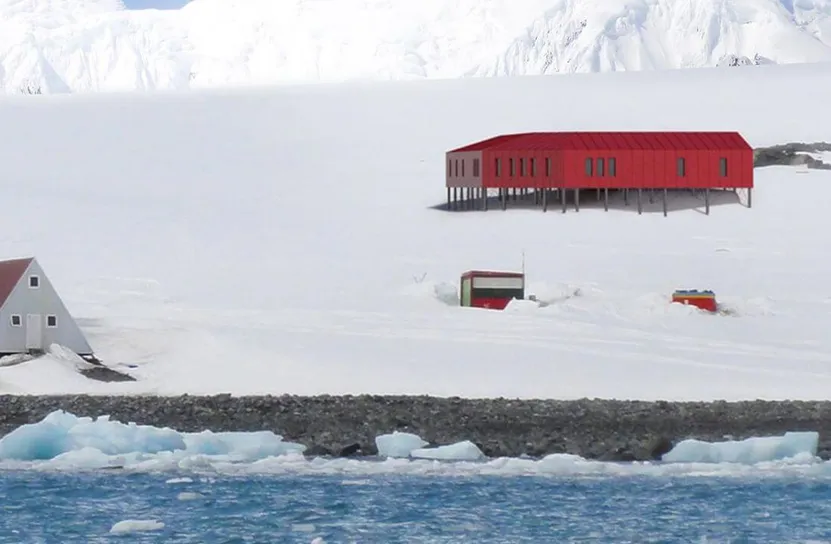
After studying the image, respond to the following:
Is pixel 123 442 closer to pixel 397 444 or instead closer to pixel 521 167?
pixel 397 444

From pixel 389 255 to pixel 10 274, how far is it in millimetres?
15379

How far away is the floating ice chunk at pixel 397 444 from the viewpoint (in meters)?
24.2

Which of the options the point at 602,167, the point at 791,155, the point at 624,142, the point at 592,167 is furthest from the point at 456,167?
the point at 791,155

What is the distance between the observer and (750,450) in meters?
24.0

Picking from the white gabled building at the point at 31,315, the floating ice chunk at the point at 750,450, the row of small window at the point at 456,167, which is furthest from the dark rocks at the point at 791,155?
the floating ice chunk at the point at 750,450

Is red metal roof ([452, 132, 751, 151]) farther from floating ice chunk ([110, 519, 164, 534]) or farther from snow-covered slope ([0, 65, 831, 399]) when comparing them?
floating ice chunk ([110, 519, 164, 534])

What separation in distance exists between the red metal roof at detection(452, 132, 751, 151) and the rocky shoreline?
79.2 feet

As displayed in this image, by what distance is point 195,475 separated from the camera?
2255 centimetres

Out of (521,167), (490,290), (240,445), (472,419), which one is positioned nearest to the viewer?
(240,445)

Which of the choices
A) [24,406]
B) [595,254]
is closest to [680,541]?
[24,406]

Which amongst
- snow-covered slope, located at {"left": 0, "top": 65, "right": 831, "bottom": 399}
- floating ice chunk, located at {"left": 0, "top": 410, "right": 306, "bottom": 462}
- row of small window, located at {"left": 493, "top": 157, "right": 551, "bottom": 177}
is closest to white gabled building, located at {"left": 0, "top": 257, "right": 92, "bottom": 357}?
snow-covered slope, located at {"left": 0, "top": 65, "right": 831, "bottom": 399}

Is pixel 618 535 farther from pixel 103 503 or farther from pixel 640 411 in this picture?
pixel 640 411

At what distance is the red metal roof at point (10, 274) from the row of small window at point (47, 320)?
1.24ft

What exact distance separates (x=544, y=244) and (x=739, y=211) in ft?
28.1
